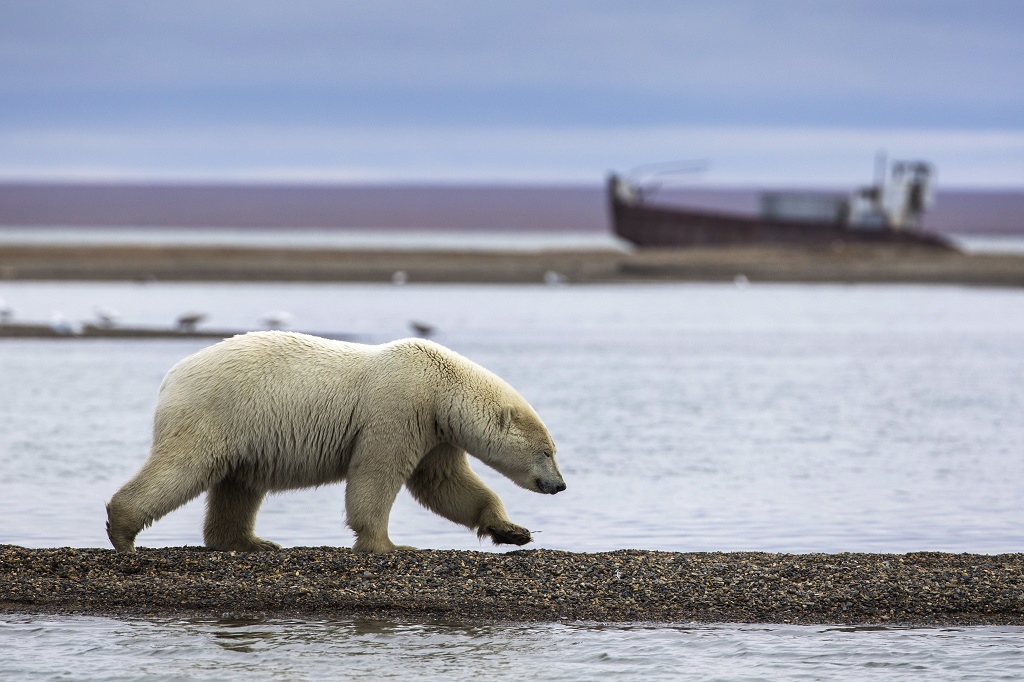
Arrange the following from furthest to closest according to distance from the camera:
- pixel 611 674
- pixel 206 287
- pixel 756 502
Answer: pixel 206 287 → pixel 756 502 → pixel 611 674

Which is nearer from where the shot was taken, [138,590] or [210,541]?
[138,590]

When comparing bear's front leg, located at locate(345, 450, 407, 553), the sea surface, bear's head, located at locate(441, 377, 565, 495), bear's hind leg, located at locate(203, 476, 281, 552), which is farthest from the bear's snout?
bear's hind leg, located at locate(203, 476, 281, 552)

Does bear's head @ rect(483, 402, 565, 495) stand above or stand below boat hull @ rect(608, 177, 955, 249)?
below

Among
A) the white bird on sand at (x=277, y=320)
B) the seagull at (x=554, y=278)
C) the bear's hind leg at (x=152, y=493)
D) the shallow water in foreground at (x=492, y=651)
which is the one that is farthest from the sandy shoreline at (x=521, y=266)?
the shallow water in foreground at (x=492, y=651)

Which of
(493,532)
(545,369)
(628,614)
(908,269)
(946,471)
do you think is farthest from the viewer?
(908,269)

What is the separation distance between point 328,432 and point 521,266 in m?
50.3

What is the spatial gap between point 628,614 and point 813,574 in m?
1.17

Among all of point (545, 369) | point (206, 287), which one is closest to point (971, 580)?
point (545, 369)

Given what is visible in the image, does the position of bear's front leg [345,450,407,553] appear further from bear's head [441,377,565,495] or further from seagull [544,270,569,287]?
seagull [544,270,569,287]

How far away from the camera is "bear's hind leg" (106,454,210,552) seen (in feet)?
26.2

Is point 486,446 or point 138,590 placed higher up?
point 486,446

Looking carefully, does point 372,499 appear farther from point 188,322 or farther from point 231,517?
point 188,322

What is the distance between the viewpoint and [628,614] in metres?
7.46

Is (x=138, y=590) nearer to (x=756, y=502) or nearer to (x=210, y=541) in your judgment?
(x=210, y=541)
